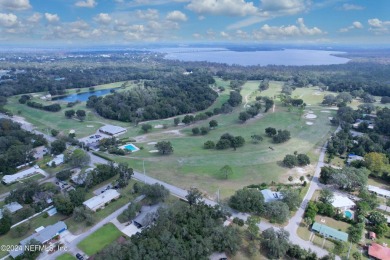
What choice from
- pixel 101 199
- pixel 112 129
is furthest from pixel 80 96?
pixel 101 199

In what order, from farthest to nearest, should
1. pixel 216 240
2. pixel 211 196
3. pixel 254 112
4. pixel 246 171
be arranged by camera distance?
pixel 254 112 → pixel 246 171 → pixel 211 196 → pixel 216 240

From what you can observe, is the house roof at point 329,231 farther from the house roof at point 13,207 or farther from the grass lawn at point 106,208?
the house roof at point 13,207

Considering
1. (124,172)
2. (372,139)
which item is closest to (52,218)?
(124,172)

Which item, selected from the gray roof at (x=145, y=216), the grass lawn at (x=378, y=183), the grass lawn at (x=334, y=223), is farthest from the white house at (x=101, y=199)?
the grass lawn at (x=378, y=183)

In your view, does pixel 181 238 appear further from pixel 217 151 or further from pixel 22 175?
pixel 22 175

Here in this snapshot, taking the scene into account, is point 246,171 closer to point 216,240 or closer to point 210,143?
point 210,143

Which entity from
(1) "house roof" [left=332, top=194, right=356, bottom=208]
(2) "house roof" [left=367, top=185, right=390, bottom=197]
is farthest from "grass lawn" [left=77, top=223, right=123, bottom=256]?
(2) "house roof" [left=367, top=185, right=390, bottom=197]
